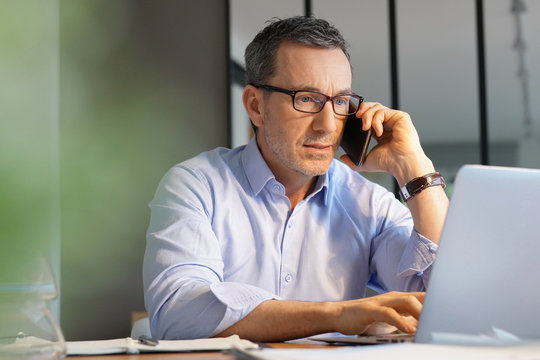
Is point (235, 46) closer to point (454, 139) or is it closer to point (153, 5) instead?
point (153, 5)

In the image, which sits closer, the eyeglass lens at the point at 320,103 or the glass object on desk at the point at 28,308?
the glass object on desk at the point at 28,308

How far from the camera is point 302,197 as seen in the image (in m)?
1.79

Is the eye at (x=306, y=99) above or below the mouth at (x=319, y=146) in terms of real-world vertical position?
above

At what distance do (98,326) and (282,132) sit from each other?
2704 mm

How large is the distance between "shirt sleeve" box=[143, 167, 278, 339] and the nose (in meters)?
0.35

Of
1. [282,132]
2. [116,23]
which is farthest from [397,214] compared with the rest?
[116,23]

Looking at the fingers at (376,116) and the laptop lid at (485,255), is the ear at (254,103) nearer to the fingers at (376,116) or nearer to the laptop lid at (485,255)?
the fingers at (376,116)

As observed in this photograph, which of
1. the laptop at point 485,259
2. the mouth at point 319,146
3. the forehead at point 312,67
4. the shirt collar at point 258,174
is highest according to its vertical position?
the forehead at point 312,67

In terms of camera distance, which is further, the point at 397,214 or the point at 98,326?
the point at 98,326

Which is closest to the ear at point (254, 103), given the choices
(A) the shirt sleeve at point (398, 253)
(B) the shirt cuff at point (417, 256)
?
(A) the shirt sleeve at point (398, 253)

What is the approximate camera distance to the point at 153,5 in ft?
14.0

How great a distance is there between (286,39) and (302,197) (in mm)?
451

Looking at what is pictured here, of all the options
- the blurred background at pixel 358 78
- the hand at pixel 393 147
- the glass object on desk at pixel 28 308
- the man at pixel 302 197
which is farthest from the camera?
the blurred background at pixel 358 78

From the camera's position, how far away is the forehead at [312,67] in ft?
5.65
